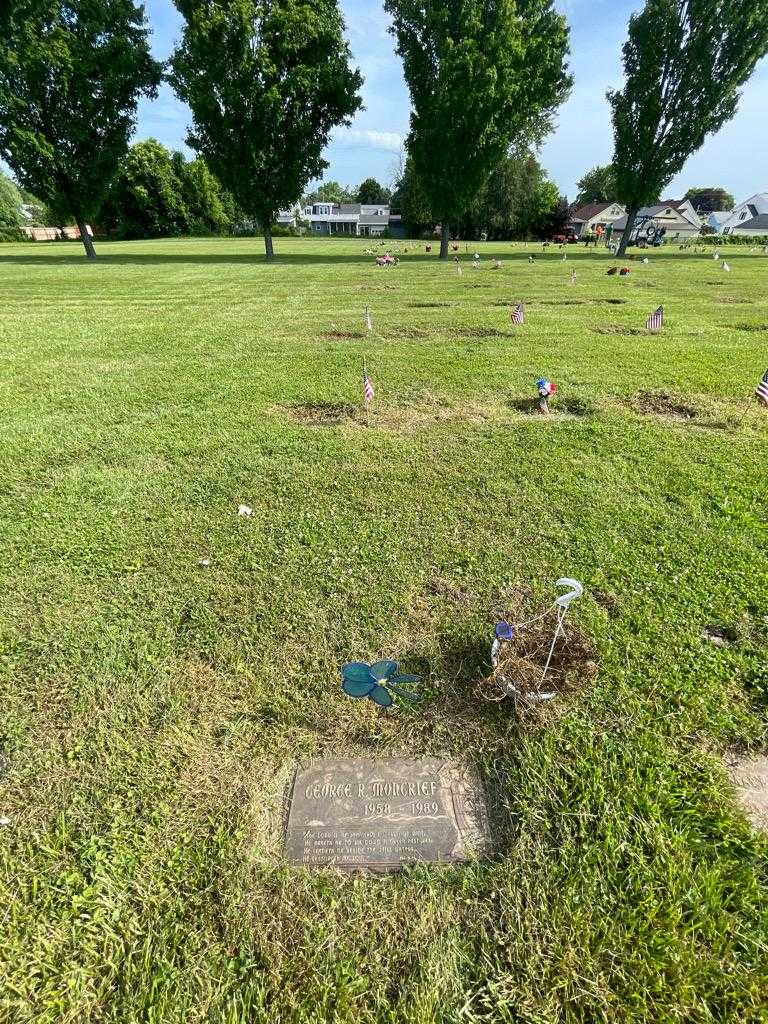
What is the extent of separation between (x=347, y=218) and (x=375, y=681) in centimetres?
9599

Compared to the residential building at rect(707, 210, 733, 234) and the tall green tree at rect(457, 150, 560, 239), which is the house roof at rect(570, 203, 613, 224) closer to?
the residential building at rect(707, 210, 733, 234)

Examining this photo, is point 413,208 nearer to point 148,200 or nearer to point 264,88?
point 148,200

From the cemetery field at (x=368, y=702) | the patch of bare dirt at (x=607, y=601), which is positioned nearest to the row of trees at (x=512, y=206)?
the cemetery field at (x=368, y=702)

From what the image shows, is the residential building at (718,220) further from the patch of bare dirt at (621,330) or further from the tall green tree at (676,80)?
the patch of bare dirt at (621,330)

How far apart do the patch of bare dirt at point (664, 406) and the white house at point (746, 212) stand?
279 feet

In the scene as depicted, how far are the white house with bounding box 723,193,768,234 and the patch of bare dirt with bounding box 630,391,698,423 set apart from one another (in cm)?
8495

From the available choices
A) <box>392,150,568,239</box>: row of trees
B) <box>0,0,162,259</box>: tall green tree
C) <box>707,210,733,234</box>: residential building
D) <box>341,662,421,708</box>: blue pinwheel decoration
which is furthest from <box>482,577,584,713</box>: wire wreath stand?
<box>707,210,733,234</box>: residential building

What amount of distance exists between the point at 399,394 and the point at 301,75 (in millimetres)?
20422

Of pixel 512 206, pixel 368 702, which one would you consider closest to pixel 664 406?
pixel 368 702

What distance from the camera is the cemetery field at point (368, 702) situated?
1509 millimetres

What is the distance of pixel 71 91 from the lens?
64.2 feet

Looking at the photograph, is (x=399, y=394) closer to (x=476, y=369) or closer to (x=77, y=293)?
(x=476, y=369)

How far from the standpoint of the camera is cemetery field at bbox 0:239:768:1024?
4.95 ft

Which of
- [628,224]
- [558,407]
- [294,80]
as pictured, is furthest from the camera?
[628,224]
